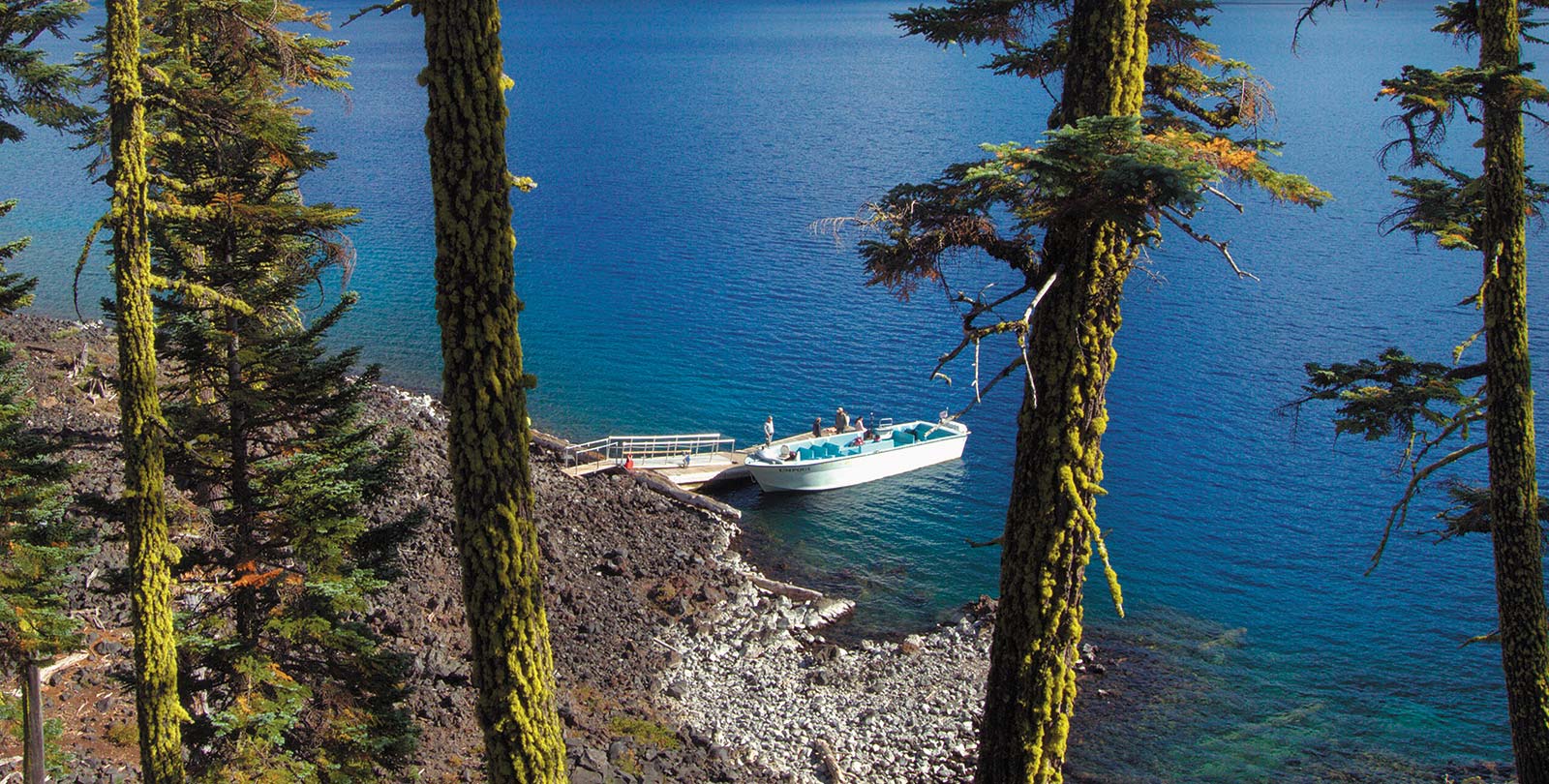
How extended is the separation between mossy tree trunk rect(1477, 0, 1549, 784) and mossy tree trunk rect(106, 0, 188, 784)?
15025 mm

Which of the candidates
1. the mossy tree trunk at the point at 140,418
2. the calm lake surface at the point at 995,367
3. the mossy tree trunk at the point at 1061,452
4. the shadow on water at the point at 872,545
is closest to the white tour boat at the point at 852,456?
the shadow on water at the point at 872,545

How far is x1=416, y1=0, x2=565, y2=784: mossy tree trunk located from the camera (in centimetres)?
818

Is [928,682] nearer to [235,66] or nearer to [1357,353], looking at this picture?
[235,66]

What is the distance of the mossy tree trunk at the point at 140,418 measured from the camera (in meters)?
12.0

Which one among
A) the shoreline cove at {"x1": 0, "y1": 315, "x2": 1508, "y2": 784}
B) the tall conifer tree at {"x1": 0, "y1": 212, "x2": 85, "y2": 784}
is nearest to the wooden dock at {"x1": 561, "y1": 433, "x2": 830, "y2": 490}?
the shoreline cove at {"x1": 0, "y1": 315, "x2": 1508, "y2": 784}

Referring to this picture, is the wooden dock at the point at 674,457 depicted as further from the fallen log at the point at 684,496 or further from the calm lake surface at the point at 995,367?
the calm lake surface at the point at 995,367

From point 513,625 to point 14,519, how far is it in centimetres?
1195

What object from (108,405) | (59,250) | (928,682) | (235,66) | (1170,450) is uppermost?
(59,250)

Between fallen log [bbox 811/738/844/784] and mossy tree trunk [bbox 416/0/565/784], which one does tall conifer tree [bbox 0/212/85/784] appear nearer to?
mossy tree trunk [bbox 416/0/565/784]

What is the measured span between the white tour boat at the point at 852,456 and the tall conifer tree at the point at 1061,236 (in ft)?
90.9

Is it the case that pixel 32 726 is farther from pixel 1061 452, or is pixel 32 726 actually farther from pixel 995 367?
pixel 995 367

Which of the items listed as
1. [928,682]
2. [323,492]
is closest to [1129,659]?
[928,682]

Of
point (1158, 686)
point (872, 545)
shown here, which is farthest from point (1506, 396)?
point (872, 545)

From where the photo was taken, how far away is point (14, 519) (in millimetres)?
16578
